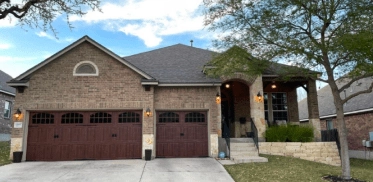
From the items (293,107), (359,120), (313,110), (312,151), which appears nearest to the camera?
(312,151)

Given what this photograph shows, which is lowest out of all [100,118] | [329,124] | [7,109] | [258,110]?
[329,124]

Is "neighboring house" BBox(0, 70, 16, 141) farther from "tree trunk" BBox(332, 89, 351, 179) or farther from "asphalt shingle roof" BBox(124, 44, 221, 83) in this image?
"tree trunk" BBox(332, 89, 351, 179)

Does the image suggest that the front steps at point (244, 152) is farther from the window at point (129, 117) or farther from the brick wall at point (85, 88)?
the window at point (129, 117)

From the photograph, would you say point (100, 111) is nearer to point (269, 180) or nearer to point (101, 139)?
point (101, 139)

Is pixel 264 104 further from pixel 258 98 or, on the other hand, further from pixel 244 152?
pixel 244 152

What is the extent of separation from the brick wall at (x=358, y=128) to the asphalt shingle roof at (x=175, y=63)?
10.8 meters

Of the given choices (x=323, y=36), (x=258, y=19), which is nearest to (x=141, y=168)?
(x=258, y=19)

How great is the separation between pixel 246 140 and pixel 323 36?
250 inches

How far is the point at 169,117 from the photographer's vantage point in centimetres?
1365

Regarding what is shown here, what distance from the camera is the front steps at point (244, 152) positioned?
1125 cm

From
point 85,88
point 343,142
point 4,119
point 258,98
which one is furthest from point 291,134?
point 4,119

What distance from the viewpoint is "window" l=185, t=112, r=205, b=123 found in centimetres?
1366

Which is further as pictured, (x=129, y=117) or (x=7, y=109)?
(x=7, y=109)

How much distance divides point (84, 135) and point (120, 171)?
4072mm
